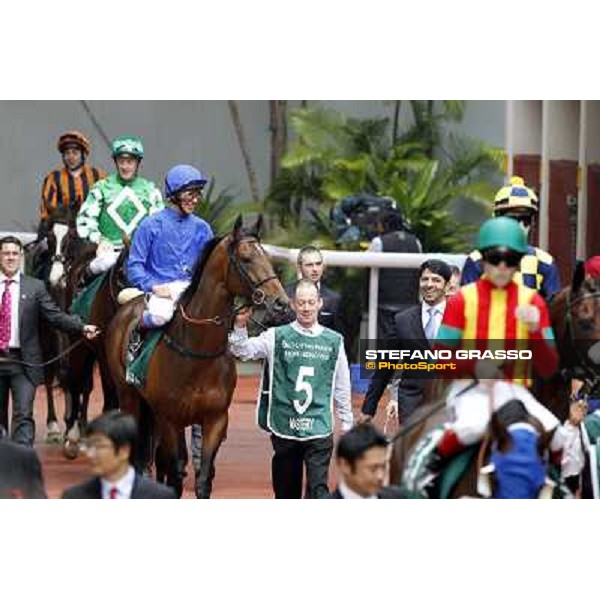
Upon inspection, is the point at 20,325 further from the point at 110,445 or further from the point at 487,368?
the point at 487,368

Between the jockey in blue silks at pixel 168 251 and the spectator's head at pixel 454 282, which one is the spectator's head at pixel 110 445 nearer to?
the spectator's head at pixel 454 282

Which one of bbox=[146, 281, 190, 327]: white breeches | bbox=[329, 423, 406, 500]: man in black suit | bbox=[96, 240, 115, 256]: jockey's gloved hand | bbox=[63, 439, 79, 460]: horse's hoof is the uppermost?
bbox=[96, 240, 115, 256]: jockey's gloved hand

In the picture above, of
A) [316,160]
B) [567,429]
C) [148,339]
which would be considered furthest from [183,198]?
[316,160]

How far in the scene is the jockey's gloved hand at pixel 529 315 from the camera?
10781 millimetres

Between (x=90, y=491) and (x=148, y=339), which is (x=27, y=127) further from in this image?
(x=90, y=491)

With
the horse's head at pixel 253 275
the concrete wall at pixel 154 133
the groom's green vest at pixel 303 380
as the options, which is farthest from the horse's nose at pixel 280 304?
the concrete wall at pixel 154 133

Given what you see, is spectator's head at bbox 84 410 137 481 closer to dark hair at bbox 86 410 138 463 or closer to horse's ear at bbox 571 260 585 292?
dark hair at bbox 86 410 138 463

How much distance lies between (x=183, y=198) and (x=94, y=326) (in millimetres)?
1432

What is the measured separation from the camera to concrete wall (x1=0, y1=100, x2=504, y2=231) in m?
18.6

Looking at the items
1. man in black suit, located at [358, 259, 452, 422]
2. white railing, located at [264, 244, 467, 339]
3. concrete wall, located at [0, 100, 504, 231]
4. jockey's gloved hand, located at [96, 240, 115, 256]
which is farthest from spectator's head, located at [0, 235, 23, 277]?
concrete wall, located at [0, 100, 504, 231]

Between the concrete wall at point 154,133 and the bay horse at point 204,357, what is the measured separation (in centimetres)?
543

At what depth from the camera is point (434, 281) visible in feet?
40.8

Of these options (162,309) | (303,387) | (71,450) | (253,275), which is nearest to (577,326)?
(303,387)

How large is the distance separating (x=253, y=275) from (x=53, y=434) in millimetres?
3334
